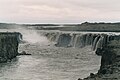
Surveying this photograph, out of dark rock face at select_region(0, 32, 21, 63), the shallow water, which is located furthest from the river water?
dark rock face at select_region(0, 32, 21, 63)

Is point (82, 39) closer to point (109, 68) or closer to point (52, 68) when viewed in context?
point (52, 68)

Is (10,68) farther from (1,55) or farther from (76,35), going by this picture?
(76,35)

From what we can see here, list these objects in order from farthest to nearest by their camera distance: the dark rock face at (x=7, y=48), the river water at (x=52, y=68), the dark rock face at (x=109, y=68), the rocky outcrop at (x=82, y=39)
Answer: the rocky outcrop at (x=82, y=39) < the dark rock face at (x=7, y=48) < the river water at (x=52, y=68) < the dark rock face at (x=109, y=68)

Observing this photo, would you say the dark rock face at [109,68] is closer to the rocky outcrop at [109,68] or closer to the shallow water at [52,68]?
the rocky outcrop at [109,68]

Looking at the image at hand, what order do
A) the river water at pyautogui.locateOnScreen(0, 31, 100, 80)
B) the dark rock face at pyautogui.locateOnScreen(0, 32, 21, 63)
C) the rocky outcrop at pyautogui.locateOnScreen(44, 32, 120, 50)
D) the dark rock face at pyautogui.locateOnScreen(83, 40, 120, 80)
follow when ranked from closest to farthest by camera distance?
the dark rock face at pyautogui.locateOnScreen(83, 40, 120, 80), the river water at pyautogui.locateOnScreen(0, 31, 100, 80), the dark rock face at pyautogui.locateOnScreen(0, 32, 21, 63), the rocky outcrop at pyautogui.locateOnScreen(44, 32, 120, 50)

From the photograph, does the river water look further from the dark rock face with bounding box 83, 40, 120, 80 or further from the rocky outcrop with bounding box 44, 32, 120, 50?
the rocky outcrop with bounding box 44, 32, 120, 50

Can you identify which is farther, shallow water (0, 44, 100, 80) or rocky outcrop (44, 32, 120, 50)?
rocky outcrop (44, 32, 120, 50)

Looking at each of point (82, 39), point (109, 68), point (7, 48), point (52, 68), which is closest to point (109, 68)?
point (109, 68)

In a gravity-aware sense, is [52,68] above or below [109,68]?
below

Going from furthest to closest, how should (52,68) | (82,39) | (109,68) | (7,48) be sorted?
(82,39), (7,48), (52,68), (109,68)

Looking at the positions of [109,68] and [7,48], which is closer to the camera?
[109,68]

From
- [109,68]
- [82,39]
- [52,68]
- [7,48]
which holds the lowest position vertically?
[52,68]

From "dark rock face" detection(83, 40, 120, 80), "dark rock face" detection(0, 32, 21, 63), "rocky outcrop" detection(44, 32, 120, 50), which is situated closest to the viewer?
"dark rock face" detection(83, 40, 120, 80)

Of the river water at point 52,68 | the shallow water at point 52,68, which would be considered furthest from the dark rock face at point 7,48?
the shallow water at point 52,68
